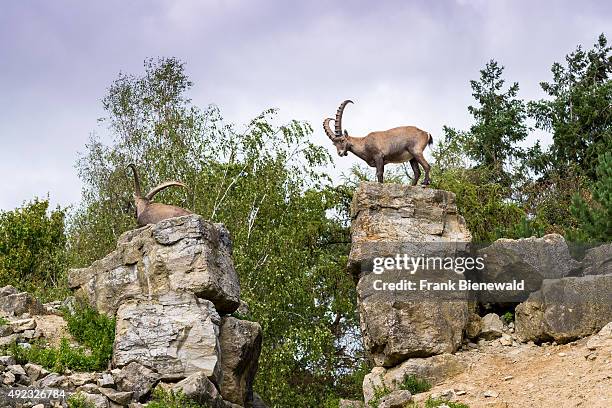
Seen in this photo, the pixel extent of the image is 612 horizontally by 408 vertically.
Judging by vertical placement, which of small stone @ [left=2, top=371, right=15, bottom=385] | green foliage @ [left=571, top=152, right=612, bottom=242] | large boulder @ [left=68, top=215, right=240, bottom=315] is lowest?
small stone @ [left=2, top=371, right=15, bottom=385]

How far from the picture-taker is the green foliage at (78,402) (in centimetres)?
1528

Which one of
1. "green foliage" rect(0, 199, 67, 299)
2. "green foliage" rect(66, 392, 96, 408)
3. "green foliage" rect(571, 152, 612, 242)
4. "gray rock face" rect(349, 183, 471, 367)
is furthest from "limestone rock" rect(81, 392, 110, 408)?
"green foliage" rect(0, 199, 67, 299)

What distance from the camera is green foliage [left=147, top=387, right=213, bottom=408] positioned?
50.8ft

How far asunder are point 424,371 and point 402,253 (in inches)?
94.8

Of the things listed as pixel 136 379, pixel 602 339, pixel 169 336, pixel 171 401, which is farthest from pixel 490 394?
pixel 136 379

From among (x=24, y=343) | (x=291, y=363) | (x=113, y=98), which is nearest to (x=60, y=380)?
(x=24, y=343)

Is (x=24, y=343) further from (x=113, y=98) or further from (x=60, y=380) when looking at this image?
(x=113, y=98)

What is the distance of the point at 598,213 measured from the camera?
21859 millimetres

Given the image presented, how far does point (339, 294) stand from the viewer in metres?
28.9

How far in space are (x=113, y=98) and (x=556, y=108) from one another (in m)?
15.7

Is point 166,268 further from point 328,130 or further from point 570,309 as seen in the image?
point 570,309

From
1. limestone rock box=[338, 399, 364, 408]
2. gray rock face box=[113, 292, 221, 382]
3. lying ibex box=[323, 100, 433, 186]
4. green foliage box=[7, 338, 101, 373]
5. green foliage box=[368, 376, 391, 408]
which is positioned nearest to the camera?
green foliage box=[7, 338, 101, 373]

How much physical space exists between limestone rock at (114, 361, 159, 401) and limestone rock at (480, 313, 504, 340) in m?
6.18

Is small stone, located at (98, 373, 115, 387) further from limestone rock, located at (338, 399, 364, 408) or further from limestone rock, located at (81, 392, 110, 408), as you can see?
limestone rock, located at (338, 399, 364, 408)
